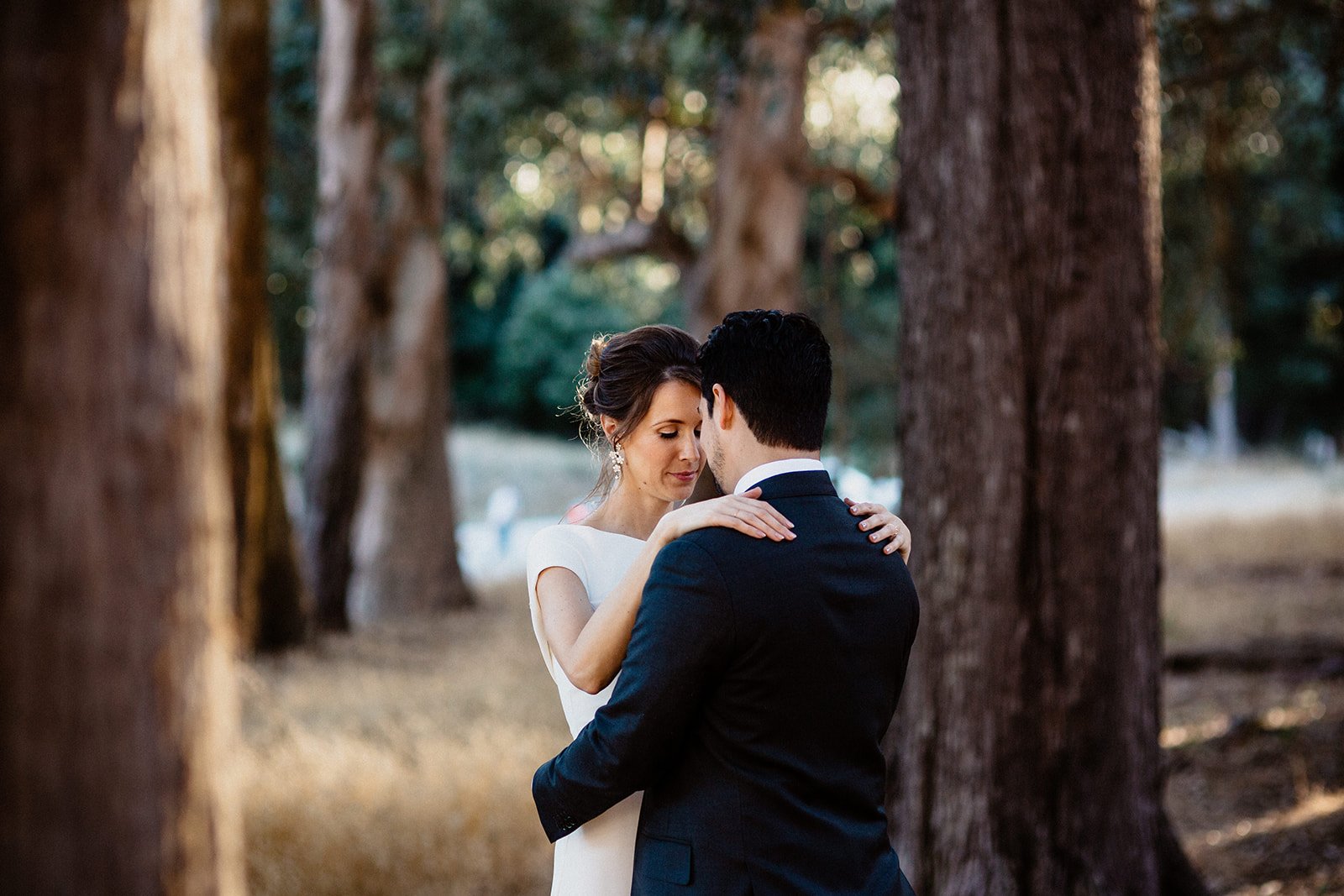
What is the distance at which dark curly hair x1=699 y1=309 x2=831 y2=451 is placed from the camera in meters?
2.40

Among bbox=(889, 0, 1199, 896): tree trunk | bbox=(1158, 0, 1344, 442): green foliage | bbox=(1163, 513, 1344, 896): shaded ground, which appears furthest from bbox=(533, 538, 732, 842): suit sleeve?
bbox=(1158, 0, 1344, 442): green foliage

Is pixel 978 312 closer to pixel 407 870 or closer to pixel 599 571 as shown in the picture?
pixel 599 571

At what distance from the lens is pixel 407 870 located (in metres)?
5.50

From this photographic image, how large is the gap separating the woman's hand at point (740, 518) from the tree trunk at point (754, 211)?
9.87 m

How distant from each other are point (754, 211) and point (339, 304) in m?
4.28

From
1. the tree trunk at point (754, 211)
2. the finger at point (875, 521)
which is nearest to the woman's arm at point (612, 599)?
the finger at point (875, 521)

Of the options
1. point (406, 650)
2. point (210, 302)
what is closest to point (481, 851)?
point (210, 302)

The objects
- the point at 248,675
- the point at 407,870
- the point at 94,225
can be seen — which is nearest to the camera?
the point at 94,225

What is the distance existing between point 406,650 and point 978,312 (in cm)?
859

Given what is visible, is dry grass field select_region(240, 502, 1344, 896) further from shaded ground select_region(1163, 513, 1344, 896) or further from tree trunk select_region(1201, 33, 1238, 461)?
tree trunk select_region(1201, 33, 1238, 461)

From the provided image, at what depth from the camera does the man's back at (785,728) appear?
2.31m

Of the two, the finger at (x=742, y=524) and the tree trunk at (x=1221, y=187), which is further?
the tree trunk at (x=1221, y=187)

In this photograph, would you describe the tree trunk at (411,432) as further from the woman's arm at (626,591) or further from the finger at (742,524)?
the finger at (742,524)

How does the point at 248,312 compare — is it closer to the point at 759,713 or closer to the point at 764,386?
the point at 764,386
